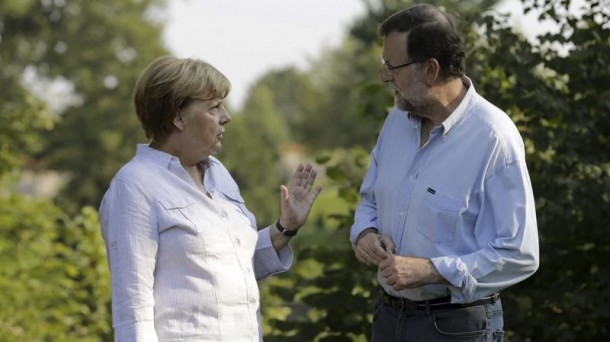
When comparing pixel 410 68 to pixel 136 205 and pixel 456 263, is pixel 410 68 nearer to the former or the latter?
pixel 456 263

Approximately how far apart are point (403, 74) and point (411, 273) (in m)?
0.68

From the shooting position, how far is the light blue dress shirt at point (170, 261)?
380cm

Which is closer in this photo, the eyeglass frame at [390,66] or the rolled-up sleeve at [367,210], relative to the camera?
the eyeglass frame at [390,66]

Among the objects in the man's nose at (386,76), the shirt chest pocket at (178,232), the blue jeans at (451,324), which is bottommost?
the blue jeans at (451,324)

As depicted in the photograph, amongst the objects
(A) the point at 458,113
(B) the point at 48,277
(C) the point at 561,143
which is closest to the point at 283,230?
(A) the point at 458,113

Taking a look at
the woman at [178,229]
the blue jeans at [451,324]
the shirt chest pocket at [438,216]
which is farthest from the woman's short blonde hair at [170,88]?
the blue jeans at [451,324]

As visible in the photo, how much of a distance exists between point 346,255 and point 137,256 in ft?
7.88

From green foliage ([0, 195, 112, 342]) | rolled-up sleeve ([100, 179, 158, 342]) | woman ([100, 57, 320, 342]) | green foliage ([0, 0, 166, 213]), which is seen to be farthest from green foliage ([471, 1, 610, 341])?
green foliage ([0, 0, 166, 213])

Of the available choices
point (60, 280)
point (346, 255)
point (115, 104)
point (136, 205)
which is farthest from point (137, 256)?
point (115, 104)

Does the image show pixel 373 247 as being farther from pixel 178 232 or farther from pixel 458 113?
pixel 178 232

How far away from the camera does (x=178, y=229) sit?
389 centimetres

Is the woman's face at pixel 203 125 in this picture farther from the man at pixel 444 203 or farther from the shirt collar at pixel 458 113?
the shirt collar at pixel 458 113

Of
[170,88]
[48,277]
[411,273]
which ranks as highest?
[170,88]

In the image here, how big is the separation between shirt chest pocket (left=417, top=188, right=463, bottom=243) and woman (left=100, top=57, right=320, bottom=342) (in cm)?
61
